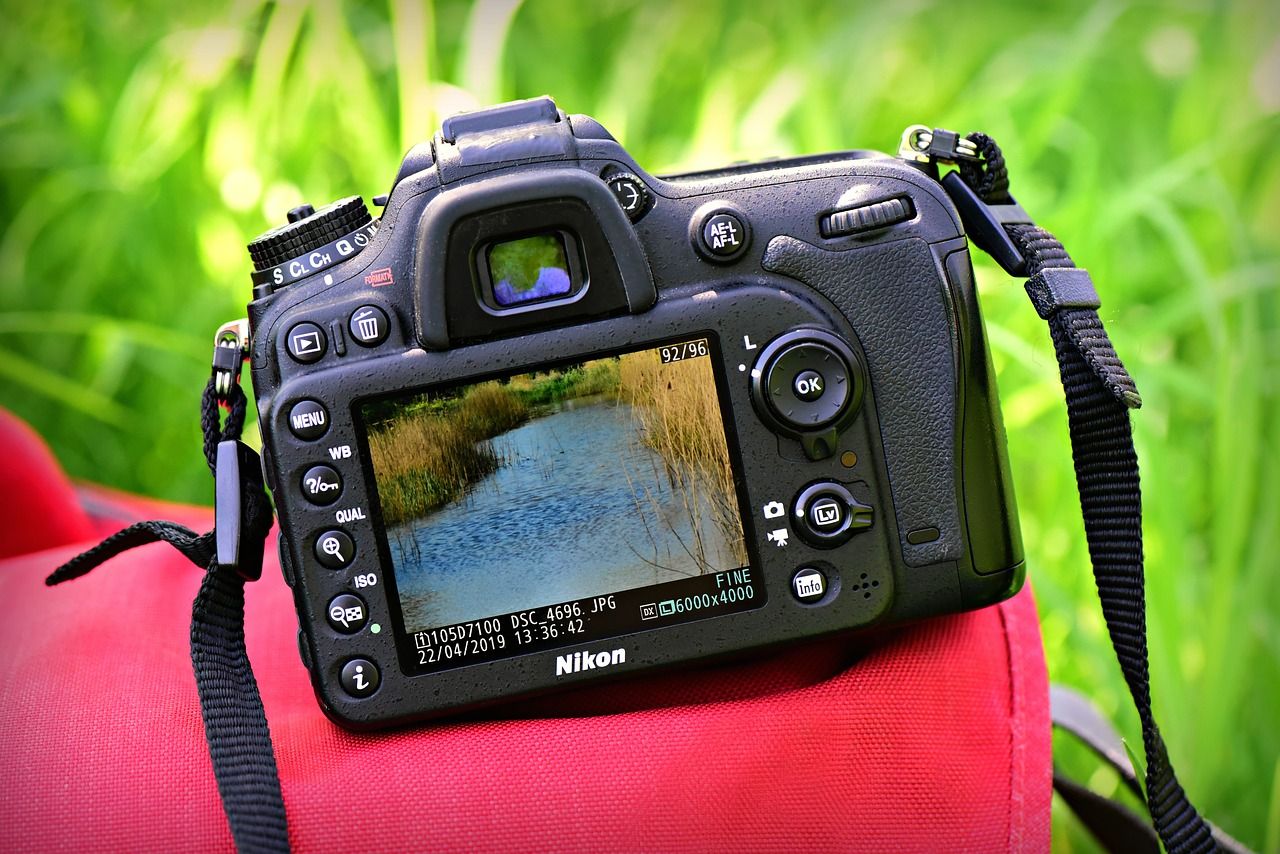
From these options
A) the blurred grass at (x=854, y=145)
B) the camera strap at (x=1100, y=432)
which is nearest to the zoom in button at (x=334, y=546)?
the camera strap at (x=1100, y=432)

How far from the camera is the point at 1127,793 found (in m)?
1.15

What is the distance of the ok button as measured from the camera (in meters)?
0.66

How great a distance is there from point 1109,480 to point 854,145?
828 mm

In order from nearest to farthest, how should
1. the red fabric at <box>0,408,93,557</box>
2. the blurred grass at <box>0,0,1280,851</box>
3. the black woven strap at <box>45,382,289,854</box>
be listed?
the black woven strap at <box>45,382,289,854</box> < the red fabric at <box>0,408,93,557</box> < the blurred grass at <box>0,0,1280,851</box>

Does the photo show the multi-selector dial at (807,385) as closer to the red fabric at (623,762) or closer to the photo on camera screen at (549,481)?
the photo on camera screen at (549,481)

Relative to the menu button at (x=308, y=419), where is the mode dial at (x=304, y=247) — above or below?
above

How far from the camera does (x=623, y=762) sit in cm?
65

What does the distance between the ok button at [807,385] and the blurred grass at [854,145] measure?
16.0 inches

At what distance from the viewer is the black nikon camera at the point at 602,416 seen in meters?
0.66

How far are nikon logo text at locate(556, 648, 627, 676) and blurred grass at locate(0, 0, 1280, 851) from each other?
52 cm

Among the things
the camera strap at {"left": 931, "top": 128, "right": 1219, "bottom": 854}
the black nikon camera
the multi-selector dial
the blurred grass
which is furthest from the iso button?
the blurred grass

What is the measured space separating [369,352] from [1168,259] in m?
1.17

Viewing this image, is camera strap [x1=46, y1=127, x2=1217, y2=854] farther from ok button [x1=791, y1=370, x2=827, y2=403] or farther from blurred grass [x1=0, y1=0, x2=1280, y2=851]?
blurred grass [x1=0, y1=0, x2=1280, y2=851]

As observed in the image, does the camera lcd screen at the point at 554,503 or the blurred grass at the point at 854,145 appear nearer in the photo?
the camera lcd screen at the point at 554,503
